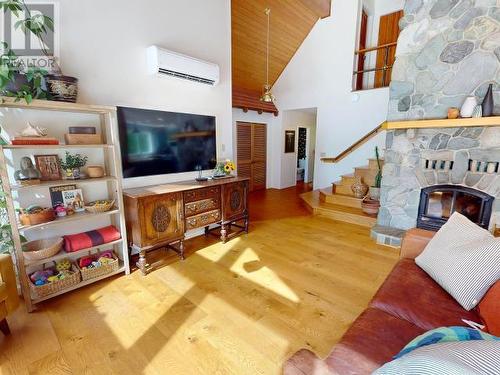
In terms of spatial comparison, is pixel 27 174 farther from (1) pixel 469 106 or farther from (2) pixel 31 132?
(1) pixel 469 106

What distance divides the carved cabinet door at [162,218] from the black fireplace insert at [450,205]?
302 cm

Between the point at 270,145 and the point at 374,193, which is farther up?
the point at 270,145

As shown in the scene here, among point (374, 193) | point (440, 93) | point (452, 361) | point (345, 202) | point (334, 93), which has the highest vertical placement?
point (334, 93)

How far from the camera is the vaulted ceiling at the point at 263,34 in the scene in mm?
4254

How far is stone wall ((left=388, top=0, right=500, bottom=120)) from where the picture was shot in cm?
253

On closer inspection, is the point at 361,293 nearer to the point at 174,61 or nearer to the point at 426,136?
the point at 426,136

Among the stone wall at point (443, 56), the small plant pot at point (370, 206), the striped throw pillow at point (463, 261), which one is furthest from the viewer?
the small plant pot at point (370, 206)

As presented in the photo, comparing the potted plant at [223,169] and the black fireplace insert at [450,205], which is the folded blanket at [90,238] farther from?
the black fireplace insert at [450,205]

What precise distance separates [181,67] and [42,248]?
223 cm

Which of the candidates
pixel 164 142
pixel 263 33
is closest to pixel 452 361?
pixel 164 142

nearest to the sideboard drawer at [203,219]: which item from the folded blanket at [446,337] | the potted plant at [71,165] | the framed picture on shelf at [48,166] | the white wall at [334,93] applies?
the potted plant at [71,165]

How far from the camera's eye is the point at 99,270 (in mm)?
2264

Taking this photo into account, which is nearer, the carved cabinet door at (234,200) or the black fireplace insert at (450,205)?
the black fireplace insert at (450,205)

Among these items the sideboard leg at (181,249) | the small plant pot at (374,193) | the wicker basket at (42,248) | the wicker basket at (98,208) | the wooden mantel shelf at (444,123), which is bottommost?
the sideboard leg at (181,249)
